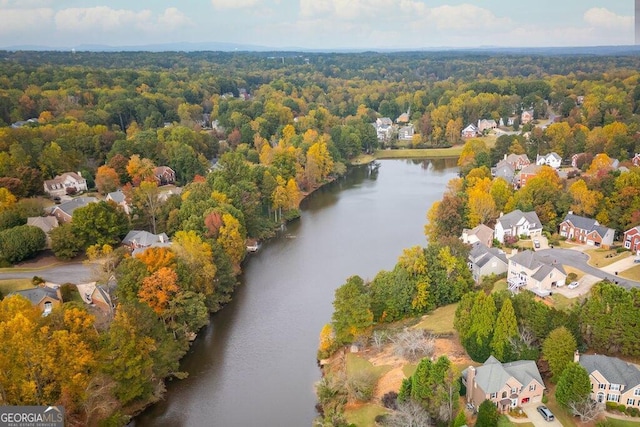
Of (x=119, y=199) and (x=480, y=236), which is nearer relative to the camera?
(x=480, y=236)

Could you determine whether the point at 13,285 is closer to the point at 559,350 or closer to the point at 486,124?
the point at 559,350

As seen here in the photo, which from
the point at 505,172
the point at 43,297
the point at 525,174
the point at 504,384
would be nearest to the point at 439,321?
the point at 504,384

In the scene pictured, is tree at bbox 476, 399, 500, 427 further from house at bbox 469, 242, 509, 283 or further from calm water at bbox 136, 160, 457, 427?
house at bbox 469, 242, 509, 283

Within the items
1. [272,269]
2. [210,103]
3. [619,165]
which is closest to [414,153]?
[619,165]

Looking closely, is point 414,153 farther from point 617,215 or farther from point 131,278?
point 131,278

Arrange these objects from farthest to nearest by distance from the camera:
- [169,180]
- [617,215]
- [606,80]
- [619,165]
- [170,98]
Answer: [606,80], [170,98], [169,180], [619,165], [617,215]

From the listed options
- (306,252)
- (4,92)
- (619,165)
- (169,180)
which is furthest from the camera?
(4,92)

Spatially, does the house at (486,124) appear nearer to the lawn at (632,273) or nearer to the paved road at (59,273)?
the lawn at (632,273)
